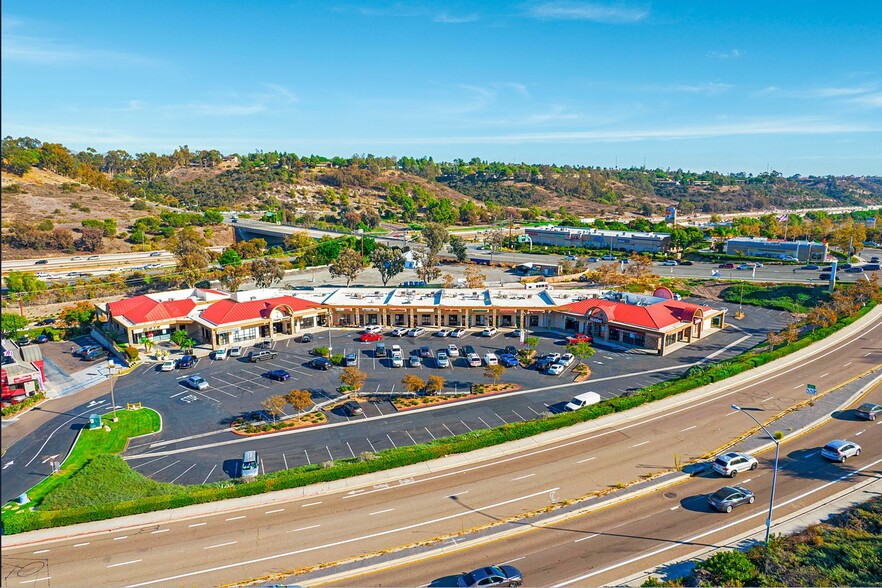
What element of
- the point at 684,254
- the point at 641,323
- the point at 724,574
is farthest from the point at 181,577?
the point at 684,254

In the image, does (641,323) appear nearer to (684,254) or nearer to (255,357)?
(255,357)

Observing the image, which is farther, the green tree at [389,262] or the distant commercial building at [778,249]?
the distant commercial building at [778,249]

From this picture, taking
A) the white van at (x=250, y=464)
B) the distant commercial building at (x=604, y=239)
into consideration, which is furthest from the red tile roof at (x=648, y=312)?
the distant commercial building at (x=604, y=239)

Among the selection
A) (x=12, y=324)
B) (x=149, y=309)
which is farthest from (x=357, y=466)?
(x=12, y=324)

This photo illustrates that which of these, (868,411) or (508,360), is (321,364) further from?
(868,411)

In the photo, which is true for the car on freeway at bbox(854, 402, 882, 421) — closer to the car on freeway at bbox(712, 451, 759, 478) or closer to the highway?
the highway

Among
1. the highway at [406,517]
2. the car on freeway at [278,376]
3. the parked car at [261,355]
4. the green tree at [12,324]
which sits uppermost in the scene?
the green tree at [12,324]

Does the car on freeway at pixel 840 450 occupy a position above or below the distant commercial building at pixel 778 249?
below

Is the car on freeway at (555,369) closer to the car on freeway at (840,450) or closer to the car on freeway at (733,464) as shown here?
the car on freeway at (733,464)
